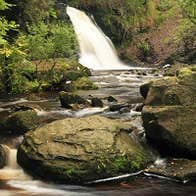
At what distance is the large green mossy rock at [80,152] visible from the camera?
883cm

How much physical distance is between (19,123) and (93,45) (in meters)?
20.8

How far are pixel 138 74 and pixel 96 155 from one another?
1617 centimetres

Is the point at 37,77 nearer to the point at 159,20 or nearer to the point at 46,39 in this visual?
the point at 46,39

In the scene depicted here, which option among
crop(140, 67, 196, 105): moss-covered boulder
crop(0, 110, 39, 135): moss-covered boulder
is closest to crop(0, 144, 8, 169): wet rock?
crop(0, 110, 39, 135): moss-covered boulder

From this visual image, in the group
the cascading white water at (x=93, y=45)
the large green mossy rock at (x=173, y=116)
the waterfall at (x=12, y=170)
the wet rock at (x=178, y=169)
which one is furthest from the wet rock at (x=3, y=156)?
the cascading white water at (x=93, y=45)

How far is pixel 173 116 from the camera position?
9.92 metres

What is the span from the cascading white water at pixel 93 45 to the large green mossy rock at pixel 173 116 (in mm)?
18777

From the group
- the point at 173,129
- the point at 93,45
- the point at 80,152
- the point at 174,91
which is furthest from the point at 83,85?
the point at 93,45

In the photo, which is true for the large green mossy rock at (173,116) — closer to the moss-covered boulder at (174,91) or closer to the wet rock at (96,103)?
the moss-covered boulder at (174,91)

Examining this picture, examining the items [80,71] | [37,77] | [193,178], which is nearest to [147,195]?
[193,178]

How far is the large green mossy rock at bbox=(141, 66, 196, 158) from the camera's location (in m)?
9.66

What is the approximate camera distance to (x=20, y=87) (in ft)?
59.9

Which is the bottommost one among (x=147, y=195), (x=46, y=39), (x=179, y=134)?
(x=147, y=195)

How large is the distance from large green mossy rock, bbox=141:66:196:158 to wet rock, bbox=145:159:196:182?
0.28 m
